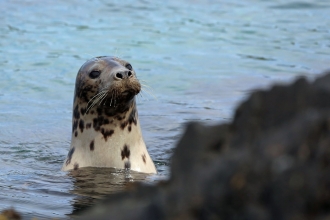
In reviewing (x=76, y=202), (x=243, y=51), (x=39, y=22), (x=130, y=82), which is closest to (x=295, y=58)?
(x=243, y=51)

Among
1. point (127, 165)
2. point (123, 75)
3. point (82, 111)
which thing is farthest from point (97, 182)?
point (123, 75)

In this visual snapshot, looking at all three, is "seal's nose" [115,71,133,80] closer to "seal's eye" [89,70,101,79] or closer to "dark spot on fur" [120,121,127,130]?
"seal's eye" [89,70,101,79]

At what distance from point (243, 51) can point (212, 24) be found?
1684 millimetres

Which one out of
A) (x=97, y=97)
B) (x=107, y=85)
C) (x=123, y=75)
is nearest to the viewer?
(x=123, y=75)

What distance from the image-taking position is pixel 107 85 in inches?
242

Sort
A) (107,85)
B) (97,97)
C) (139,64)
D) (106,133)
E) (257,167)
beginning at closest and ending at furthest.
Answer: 1. (257,167)
2. (107,85)
3. (97,97)
4. (106,133)
5. (139,64)

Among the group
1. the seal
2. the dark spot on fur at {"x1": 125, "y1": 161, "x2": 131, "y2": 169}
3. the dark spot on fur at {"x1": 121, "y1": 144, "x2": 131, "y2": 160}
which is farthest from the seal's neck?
the dark spot on fur at {"x1": 125, "y1": 161, "x2": 131, "y2": 169}

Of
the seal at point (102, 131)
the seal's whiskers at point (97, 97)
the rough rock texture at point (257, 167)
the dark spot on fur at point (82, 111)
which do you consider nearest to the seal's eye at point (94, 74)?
the seal at point (102, 131)

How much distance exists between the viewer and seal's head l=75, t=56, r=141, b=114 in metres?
6.02

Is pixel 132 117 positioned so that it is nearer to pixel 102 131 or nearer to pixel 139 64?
pixel 102 131

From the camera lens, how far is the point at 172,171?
208 cm

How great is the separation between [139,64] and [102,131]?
525 centimetres

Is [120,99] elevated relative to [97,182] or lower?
elevated

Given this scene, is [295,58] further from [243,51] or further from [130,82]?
[130,82]
